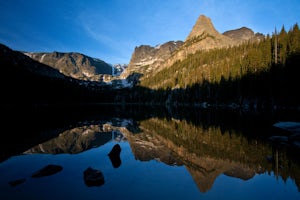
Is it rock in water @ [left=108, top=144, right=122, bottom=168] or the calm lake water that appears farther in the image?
rock in water @ [left=108, top=144, right=122, bottom=168]

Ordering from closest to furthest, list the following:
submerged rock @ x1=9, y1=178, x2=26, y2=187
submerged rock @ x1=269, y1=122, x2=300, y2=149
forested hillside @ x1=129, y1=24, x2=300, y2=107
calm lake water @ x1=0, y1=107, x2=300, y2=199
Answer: calm lake water @ x1=0, y1=107, x2=300, y2=199, submerged rock @ x1=9, y1=178, x2=26, y2=187, submerged rock @ x1=269, y1=122, x2=300, y2=149, forested hillside @ x1=129, y1=24, x2=300, y2=107

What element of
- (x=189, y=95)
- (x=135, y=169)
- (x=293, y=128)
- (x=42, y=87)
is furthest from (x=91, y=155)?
(x=42, y=87)

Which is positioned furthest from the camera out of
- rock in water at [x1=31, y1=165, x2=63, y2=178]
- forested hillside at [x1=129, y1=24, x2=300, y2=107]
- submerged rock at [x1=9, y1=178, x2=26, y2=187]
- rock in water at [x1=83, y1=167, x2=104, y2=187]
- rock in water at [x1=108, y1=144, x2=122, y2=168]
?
forested hillside at [x1=129, y1=24, x2=300, y2=107]

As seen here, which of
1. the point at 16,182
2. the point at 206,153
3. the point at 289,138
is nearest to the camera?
the point at 16,182

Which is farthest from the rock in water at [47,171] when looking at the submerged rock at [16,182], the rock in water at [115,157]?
the rock in water at [115,157]

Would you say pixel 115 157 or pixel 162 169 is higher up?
pixel 162 169

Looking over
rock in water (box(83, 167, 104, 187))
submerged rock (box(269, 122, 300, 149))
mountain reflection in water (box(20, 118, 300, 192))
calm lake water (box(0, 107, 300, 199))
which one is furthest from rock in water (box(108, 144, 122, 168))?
submerged rock (box(269, 122, 300, 149))

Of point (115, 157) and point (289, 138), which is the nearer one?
point (115, 157)

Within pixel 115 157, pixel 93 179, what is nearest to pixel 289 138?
pixel 115 157

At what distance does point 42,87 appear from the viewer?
152500mm

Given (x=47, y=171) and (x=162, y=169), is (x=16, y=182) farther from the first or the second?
(x=162, y=169)

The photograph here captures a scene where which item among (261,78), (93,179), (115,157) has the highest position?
(261,78)

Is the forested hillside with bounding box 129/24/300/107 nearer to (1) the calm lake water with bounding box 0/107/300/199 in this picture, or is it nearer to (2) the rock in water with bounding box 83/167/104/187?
(1) the calm lake water with bounding box 0/107/300/199

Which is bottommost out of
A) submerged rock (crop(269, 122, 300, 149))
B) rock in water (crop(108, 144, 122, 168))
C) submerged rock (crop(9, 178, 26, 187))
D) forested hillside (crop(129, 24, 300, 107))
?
rock in water (crop(108, 144, 122, 168))
